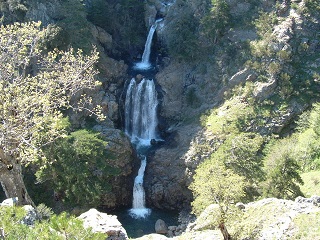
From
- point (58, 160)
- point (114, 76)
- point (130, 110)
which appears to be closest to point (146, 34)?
point (114, 76)

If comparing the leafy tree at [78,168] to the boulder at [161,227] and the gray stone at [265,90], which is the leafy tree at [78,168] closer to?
the boulder at [161,227]

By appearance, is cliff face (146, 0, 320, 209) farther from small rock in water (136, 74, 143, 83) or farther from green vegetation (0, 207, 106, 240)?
green vegetation (0, 207, 106, 240)

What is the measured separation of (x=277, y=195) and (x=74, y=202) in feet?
52.9

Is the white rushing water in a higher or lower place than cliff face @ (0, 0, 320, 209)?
lower

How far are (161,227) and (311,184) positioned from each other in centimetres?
1231

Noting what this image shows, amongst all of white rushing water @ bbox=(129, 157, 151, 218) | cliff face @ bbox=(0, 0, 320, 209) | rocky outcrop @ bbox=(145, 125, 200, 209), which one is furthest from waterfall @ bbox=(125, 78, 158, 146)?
white rushing water @ bbox=(129, 157, 151, 218)

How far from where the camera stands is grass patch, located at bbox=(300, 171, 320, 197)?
2247 cm

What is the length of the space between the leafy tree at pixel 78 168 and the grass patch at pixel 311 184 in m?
15.0

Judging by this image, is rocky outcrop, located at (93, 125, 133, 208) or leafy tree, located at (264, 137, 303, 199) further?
rocky outcrop, located at (93, 125, 133, 208)

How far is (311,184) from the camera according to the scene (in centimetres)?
2325

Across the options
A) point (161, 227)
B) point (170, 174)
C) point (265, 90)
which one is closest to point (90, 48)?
point (170, 174)

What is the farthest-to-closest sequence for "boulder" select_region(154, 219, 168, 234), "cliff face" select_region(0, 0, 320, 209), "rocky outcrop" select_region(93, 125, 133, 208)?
1. "cliff face" select_region(0, 0, 320, 209)
2. "rocky outcrop" select_region(93, 125, 133, 208)
3. "boulder" select_region(154, 219, 168, 234)

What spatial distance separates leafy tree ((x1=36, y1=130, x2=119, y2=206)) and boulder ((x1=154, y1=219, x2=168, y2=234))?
5.03 meters

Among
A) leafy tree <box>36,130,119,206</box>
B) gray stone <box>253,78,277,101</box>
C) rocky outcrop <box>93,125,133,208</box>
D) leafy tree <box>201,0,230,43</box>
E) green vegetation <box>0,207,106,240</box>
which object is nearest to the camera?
green vegetation <box>0,207,106,240</box>
